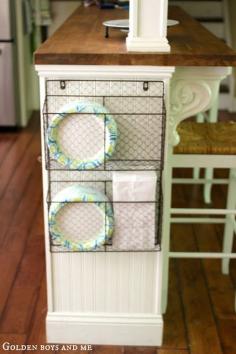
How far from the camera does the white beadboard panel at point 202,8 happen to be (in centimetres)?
526

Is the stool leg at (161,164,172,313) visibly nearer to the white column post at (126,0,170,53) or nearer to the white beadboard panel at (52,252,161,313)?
the white beadboard panel at (52,252,161,313)

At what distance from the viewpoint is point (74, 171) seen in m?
1.77

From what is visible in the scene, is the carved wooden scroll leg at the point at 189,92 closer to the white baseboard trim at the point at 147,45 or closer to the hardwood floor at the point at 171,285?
the white baseboard trim at the point at 147,45

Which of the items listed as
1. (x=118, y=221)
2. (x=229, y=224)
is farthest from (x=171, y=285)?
(x=118, y=221)

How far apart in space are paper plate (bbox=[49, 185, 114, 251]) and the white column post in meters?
0.49

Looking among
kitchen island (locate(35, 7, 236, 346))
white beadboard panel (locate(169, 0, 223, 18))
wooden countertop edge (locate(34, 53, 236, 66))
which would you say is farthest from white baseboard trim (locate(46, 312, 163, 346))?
white beadboard panel (locate(169, 0, 223, 18))

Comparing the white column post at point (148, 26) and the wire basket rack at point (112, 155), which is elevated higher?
the white column post at point (148, 26)

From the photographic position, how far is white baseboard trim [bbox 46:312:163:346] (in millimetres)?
1951

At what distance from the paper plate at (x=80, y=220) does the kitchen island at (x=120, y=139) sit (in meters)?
0.03

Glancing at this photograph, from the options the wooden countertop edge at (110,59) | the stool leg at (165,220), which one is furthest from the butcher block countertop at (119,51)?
the stool leg at (165,220)

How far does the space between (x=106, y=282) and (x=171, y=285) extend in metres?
0.55

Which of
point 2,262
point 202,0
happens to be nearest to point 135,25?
point 2,262

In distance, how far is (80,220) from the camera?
1.80m

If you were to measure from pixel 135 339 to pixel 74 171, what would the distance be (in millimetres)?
674
